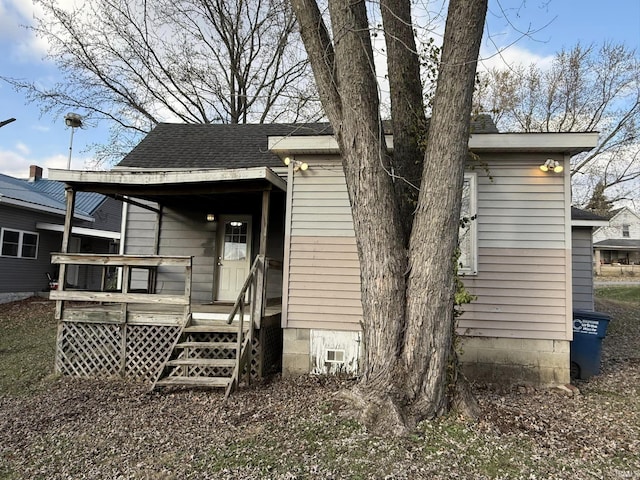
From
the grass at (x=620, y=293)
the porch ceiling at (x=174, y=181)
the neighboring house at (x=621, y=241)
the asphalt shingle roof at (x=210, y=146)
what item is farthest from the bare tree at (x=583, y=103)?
the porch ceiling at (x=174, y=181)

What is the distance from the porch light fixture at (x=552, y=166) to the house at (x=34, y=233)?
13.7 m

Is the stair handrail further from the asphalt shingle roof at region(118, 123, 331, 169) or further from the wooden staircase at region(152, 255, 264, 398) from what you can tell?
the asphalt shingle roof at region(118, 123, 331, 169)

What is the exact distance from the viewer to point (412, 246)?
3.63 meters


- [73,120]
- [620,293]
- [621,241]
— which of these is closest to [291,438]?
[73,120]

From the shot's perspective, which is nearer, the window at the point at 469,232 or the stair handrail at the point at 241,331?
the stair handrail at the point at 241,331

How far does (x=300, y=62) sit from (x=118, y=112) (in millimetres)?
7695

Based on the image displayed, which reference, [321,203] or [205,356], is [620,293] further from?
[205,356]

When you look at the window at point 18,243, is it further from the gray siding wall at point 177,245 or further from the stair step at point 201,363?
the stair step at point 201,363

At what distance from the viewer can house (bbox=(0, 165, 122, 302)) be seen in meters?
12.3

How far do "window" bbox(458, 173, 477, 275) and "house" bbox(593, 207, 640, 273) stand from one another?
2845 cm

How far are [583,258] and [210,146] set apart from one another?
8.45m

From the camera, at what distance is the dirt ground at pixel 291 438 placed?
117 inches

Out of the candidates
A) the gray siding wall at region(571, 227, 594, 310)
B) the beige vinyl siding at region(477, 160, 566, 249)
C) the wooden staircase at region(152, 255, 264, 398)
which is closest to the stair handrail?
the wooden staircase at region(152, 255, 264, 398)

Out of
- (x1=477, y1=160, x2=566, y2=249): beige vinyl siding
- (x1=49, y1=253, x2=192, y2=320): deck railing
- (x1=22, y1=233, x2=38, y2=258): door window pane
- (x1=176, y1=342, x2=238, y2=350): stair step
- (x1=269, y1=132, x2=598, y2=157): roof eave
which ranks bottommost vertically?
(x1=176, y1=342, x2=238, y2=350): stair step
